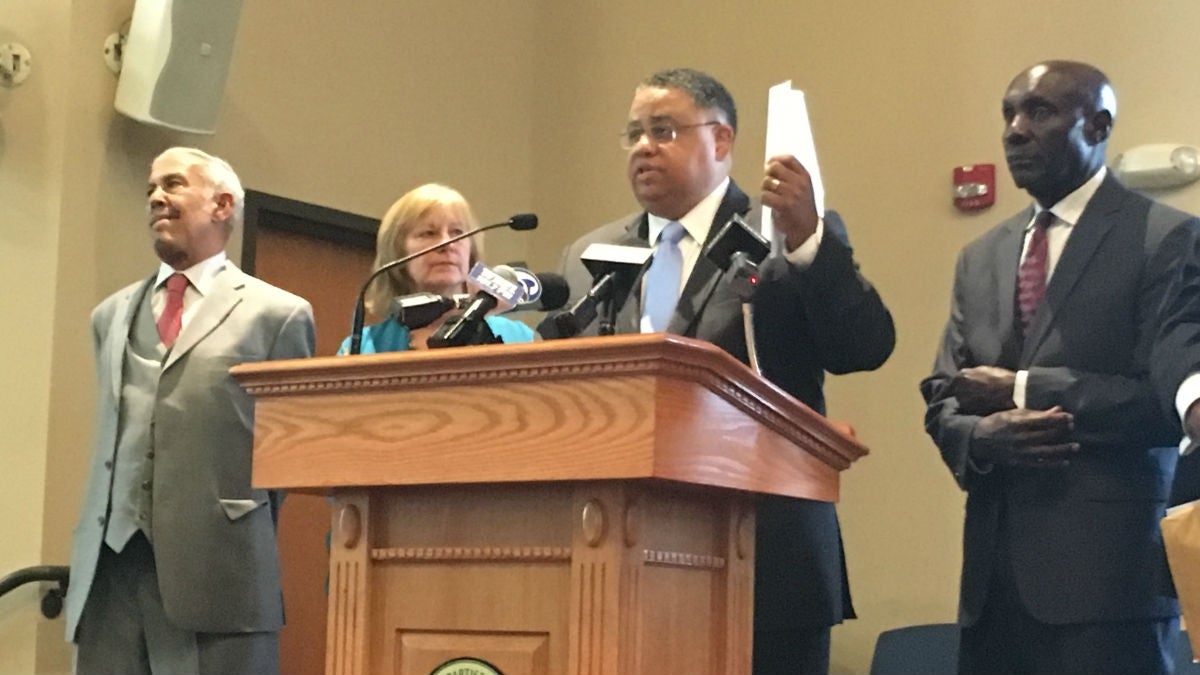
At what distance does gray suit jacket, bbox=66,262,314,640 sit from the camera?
2873 millimetres

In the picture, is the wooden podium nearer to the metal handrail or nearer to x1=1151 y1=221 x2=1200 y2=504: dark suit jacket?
x1=1151 y1=221 x2=1200 y2=504: dark suit jacket

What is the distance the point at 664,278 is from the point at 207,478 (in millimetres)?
1133

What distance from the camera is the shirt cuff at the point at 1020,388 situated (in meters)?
2.49

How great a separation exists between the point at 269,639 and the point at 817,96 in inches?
107

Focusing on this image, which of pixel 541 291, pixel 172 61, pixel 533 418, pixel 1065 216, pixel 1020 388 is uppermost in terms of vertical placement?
pixel 172 61

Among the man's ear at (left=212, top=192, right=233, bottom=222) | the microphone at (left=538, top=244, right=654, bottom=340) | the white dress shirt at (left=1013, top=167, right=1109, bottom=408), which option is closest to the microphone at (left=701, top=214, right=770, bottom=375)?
the microphone at (left=538, top=244, right=654, bottom=340)

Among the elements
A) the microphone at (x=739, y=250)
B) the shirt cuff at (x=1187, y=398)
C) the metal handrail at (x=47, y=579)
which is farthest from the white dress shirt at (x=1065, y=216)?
the metal handrail at (x=47, y=579)

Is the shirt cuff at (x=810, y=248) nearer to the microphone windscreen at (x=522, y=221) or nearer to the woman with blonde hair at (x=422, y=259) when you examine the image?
the microphone windscreen at (x=522, y=221)

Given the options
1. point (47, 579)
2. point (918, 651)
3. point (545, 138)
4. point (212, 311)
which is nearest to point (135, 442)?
point (212, 311)

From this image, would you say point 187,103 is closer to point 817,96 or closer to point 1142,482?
point 817,96

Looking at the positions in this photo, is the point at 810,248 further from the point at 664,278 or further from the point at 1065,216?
the point at 1065,216

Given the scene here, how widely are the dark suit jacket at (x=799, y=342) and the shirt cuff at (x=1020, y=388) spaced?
1.21 feet

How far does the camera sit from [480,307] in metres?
1.83

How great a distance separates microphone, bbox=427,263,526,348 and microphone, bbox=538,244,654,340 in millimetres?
70
